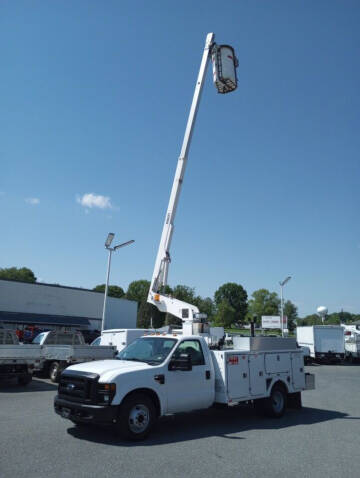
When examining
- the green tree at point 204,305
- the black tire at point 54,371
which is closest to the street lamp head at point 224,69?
the black tire at point 54,371

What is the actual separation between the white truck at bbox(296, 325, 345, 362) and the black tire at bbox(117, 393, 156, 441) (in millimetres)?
24412

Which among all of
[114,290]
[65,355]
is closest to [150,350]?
[65,355]

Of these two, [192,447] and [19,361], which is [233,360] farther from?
[19,361]

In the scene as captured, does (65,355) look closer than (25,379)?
No

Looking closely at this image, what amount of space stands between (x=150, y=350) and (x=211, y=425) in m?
2.09

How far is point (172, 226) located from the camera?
53.9 ft

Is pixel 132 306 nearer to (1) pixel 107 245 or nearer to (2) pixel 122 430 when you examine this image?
(1) pixel 107 245

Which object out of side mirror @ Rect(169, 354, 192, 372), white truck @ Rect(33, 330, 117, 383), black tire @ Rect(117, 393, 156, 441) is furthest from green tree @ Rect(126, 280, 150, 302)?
black tire @ Rect(117, 393, 156, 441)

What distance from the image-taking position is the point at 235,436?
8.03 m

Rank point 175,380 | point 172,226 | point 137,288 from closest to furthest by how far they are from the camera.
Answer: point 175,380
point 172,226
point 137,288

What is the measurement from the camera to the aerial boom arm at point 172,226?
15812 millimetres

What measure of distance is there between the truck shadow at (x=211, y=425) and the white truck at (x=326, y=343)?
19.3 metres

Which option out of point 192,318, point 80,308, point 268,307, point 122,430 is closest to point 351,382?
point 192,318

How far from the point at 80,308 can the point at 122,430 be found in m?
44.8
